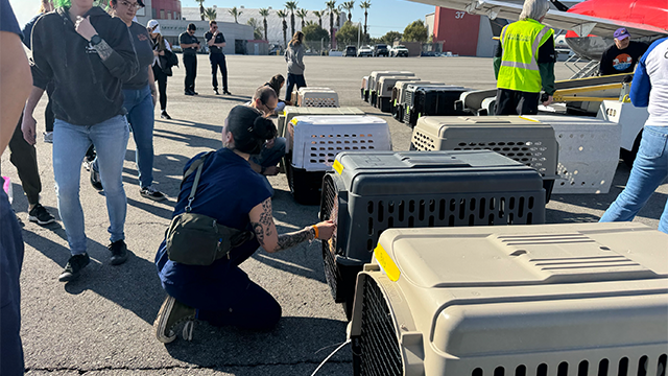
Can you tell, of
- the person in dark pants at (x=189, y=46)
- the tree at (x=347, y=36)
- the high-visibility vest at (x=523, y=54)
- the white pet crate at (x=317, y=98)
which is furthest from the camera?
the tree at (x=347, y=36)

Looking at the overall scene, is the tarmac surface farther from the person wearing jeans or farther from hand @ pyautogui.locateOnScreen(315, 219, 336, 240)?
the person wearing jeans

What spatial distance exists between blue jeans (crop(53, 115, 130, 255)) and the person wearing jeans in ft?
11.9

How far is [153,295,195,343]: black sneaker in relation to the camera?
2.52 m

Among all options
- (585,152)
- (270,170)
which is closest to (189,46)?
(270,170)

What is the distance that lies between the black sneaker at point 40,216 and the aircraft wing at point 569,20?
8.08m

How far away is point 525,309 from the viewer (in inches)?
49.2

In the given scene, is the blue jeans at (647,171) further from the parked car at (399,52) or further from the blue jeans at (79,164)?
the parked car at (399,52)

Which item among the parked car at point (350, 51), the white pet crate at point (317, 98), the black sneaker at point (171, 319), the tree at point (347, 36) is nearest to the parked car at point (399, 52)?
the parked car at point (350, 51)

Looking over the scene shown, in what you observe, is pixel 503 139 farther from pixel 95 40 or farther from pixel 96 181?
pixel 96 181

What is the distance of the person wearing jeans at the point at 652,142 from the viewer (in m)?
2.98

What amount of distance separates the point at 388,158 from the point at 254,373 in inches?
55.6

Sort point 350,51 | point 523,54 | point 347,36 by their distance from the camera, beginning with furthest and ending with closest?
point 347,36
point 350,51
point 523,54

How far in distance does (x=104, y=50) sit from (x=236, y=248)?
159 cm

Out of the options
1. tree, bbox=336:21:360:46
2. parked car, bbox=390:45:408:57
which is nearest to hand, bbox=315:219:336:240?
parked car, bbox=390:45:408:57
